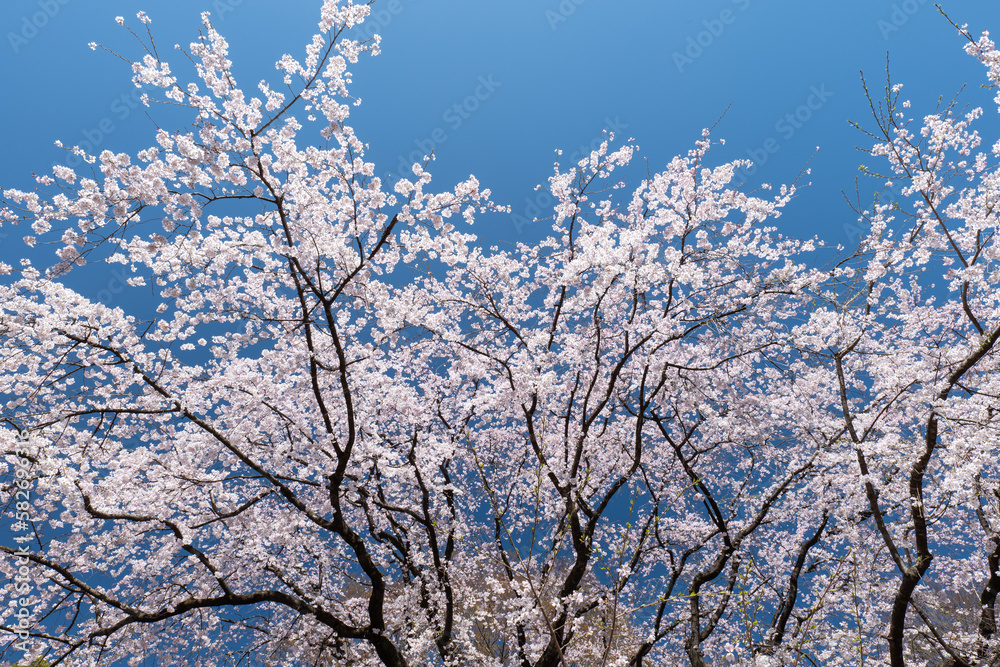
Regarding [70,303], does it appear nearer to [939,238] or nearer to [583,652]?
[939,238]

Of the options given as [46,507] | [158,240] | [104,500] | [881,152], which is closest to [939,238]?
[881,152]

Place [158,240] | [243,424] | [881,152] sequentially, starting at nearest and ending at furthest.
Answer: [158,240] < [881,152] < [243,424]

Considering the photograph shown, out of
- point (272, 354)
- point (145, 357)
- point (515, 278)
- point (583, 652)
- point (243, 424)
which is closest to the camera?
point (145, 357)

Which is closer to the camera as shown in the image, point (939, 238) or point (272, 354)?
point (939, 238)

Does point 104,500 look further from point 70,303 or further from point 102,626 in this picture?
point 70,303

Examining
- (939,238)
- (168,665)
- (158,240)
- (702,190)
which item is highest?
(702,190)

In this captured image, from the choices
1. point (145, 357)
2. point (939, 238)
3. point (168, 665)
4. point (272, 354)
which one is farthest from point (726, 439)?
point (168, 665)

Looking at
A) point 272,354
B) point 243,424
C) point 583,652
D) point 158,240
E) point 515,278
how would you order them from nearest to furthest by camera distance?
1. point 158,240
2. point 243,424
3. point 272,354
4. point 515,278
5. point 583,652

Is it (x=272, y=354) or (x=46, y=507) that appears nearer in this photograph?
(x=46, y=507)

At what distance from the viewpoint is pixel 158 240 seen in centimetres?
505

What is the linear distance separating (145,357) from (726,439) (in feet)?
33.3

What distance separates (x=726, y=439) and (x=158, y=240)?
1022cm

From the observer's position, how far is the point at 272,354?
8516mm

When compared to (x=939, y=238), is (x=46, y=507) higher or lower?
lower
